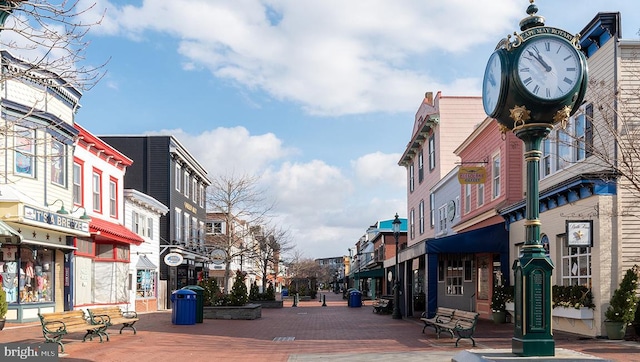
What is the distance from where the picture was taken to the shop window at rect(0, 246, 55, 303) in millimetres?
22516

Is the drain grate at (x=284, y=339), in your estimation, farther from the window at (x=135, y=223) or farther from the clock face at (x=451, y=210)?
the window at (x=135, y=223)

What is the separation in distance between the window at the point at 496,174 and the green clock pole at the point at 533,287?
16.7 meters

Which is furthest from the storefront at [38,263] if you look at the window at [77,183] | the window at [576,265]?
the window at [576,265]

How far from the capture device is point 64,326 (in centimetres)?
1488

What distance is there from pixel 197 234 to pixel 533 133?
1706 inches

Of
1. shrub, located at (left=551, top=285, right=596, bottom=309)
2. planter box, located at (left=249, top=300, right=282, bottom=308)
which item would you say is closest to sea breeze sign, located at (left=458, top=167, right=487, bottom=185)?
shrub, located at (left=551, top=285, right=596, bottom=309)

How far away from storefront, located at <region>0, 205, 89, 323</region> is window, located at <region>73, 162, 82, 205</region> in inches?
83.8

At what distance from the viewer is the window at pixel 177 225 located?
145 feet

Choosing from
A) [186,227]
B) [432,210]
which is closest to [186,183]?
[186,227]

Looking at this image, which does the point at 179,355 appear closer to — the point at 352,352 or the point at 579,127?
the point at 352,352

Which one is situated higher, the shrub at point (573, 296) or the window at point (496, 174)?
the window at point (496, 174)

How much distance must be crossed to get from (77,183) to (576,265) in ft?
62.4

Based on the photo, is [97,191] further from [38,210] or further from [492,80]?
[492,80]

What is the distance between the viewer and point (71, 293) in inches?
1022
